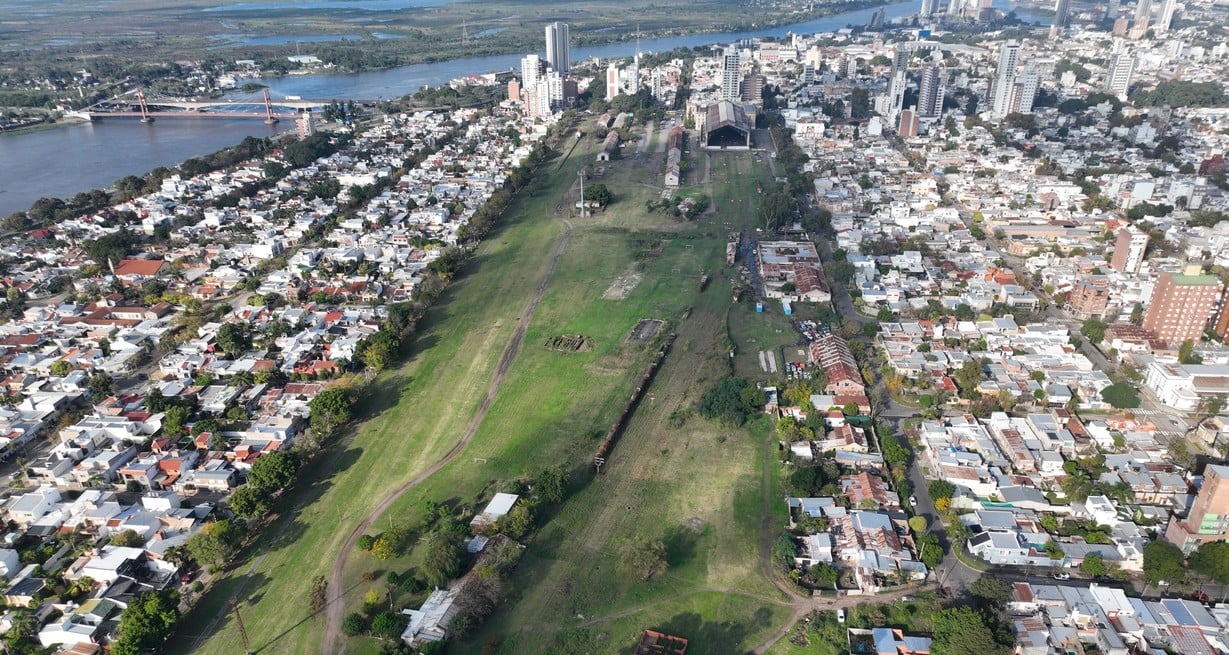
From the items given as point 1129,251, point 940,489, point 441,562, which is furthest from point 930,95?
point 441,562

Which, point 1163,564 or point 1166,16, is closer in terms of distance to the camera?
point 1163,564

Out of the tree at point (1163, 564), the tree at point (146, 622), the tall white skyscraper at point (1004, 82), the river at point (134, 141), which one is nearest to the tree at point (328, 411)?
the tree at point (146, 622)

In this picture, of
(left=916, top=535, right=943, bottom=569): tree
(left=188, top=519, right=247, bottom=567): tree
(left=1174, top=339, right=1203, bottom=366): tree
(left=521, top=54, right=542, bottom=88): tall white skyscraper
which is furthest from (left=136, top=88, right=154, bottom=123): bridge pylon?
(left=1174, top=339, right=1203, bottom=366): tree

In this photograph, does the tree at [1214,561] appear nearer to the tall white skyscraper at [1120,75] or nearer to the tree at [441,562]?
the tree at [441,562]

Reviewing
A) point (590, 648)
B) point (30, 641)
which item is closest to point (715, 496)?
point (590, 648)

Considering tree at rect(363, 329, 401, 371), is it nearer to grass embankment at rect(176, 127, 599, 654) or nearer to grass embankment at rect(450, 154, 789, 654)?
grass embankment at rect(176, 127, 599, 654)

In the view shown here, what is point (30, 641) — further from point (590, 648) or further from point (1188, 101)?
point (1188, 101)

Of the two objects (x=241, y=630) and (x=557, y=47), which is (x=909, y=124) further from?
(x=241, y=630)
